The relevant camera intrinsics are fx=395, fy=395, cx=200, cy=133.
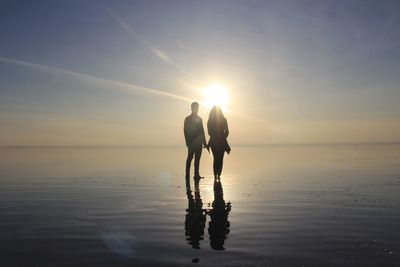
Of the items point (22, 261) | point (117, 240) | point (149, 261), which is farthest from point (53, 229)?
point (149, 261)

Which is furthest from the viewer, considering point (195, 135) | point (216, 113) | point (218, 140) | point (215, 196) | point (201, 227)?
point (195, 135)

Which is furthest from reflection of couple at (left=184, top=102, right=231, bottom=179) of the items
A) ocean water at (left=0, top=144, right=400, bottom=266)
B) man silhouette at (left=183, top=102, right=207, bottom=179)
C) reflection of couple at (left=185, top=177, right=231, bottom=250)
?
reflection of couple at (left=185, top=177, right=231, bottom=250)

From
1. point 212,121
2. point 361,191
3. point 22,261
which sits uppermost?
point 212,121

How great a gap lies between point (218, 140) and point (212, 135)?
0.47 metres

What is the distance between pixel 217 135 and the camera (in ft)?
67.1

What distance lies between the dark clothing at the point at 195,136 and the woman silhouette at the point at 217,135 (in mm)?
635

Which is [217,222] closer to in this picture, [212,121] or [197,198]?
[197,198]

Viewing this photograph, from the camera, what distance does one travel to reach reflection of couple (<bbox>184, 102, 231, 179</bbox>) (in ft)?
66.9

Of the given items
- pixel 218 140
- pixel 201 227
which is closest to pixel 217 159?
pixel 218 140

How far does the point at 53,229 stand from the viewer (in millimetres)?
8414

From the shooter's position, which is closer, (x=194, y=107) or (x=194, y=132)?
(x=194, y=132)

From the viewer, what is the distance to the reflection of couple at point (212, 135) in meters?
20.4

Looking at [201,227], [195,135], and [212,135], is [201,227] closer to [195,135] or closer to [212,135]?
[212,135]

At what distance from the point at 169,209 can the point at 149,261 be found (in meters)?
5.16
